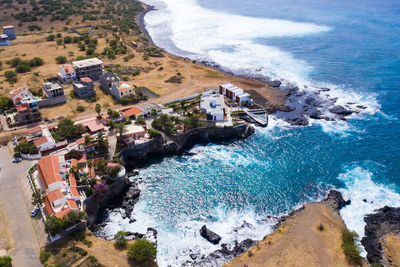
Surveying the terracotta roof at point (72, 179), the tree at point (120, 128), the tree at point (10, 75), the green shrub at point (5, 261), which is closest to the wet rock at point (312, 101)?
the tree at point (120, 128)

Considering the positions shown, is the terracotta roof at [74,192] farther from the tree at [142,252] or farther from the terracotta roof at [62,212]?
the tree at [142,252]

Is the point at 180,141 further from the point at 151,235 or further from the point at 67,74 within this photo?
the point at 67,74

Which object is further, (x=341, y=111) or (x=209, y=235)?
(x=341, y=111)

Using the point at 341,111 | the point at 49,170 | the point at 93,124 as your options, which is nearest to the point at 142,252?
the point at 49,170

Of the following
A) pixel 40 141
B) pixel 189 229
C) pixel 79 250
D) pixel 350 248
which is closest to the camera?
pixel 79 250

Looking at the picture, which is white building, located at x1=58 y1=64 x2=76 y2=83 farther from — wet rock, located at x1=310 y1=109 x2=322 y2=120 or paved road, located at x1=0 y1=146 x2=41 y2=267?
wet rock, located at x1=310 y1=109 x2=322 y2=120

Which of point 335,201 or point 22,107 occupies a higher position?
point 22,107

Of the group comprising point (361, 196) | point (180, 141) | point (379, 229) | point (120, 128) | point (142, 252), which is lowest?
point (379, 229)
